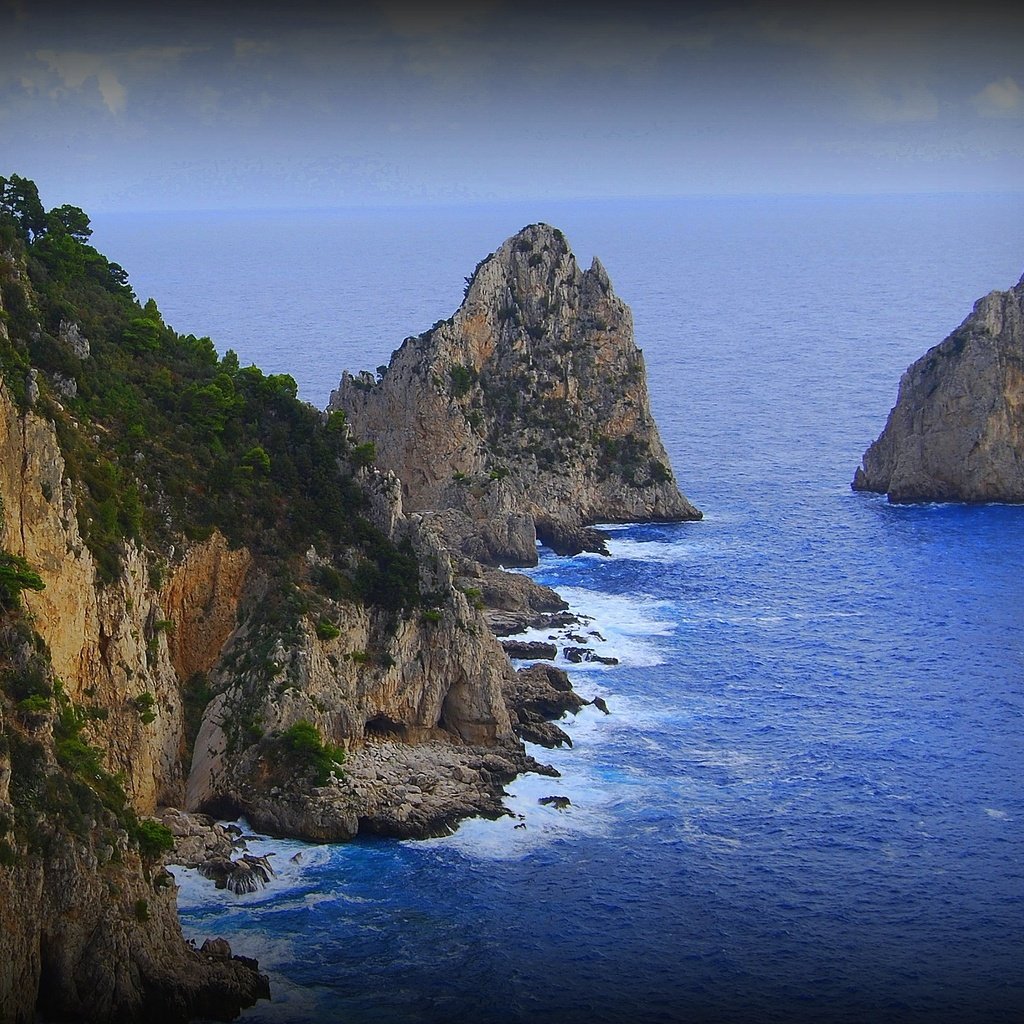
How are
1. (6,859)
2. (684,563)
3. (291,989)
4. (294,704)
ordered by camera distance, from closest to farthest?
1. (6,859)
2. (291,989)
3. (294,704)
4. (684,563)

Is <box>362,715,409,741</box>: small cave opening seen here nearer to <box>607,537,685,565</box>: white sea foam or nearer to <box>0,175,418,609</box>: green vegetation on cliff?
<box>0,175,418,609</box>: green vegetation on cliff

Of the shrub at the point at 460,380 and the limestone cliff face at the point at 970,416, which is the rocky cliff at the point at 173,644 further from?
the limestone cliff face at the point at 970,416

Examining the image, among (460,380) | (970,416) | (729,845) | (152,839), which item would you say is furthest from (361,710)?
(970,416)

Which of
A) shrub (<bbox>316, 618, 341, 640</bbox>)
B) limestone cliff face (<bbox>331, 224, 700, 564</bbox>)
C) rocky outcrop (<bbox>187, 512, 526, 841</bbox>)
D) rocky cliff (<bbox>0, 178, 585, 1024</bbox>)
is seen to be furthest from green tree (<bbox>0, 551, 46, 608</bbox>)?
limestone cliff face (<bbox>331, 224, 700, 564</bbox>)

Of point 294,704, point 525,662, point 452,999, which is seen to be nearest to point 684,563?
point 525,662

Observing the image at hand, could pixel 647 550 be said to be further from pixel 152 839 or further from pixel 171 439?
pixel 152 839

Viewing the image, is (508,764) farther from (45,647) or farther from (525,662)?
(45,647)
